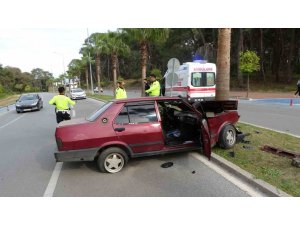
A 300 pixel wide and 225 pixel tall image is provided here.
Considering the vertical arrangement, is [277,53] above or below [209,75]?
above

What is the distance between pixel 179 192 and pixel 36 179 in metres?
2.78

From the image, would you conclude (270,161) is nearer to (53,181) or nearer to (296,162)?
(296,162)

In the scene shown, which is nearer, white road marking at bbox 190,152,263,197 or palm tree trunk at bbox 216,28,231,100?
white road marking at bbox 190,152,263,197

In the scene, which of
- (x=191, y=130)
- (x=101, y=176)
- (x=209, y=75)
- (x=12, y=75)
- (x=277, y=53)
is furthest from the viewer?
(x=12, y=75)

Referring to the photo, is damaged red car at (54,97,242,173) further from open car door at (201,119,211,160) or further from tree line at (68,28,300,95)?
tree line at (68,28,300,95)

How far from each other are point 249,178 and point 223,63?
419cm

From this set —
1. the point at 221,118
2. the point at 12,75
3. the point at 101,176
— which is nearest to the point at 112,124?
the point at 101,176

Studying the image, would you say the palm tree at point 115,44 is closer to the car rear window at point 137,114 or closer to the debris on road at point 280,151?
the car rear window at point 137,114

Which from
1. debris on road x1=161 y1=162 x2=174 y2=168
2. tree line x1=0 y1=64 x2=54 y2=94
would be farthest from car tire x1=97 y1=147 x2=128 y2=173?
tree line x1=0 y1=64 x2=54 y2=94

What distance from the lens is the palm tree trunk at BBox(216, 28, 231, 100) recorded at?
24.5ft

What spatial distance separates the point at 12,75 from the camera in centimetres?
9056

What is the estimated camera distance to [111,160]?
16.5 ft

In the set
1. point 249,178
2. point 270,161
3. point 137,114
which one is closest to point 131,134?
point 137,114
